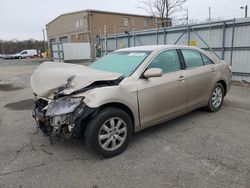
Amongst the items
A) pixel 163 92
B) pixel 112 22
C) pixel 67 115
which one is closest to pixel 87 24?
pixel 112 22

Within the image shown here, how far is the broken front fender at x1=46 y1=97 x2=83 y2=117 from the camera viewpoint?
3006mm

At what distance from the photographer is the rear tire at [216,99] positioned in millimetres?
5028

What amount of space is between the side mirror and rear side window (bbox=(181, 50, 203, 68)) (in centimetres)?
113

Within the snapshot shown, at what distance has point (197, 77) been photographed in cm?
447

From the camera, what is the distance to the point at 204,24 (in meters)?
9.98

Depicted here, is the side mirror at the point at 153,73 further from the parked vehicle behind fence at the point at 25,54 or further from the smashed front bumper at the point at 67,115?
the parked vehicle behind fence at the point at 25,54

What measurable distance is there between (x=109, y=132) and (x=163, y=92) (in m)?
1.19

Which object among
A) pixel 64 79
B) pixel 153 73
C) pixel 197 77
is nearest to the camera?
pixel 64 79

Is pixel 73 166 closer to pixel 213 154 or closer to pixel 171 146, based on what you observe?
pixel 171 146

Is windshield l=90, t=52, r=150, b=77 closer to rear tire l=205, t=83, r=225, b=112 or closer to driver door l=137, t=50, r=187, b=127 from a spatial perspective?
driver door l=137, t=50, r=187, b=127

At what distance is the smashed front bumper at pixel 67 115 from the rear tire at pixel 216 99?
10.1ft

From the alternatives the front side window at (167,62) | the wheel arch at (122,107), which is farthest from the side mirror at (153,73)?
the wheel arch at (122,107)

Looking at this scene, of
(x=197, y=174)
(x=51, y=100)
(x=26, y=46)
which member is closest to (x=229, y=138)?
(x=197, y=174)

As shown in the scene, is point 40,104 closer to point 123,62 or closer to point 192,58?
point 123,62
